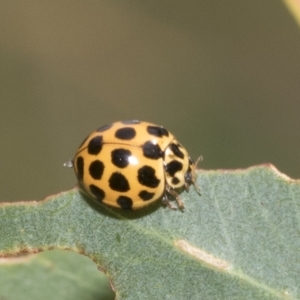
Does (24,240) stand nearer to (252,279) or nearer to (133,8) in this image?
(252,279)

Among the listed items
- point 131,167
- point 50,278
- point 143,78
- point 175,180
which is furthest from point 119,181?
point 143,78

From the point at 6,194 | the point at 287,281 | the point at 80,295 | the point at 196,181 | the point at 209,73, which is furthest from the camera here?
the point at 209,73

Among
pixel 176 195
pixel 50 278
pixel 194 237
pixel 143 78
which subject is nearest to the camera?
pixel 194 237

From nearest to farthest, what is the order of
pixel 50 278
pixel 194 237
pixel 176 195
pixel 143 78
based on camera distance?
pixel 194 237
pixel 176 195
pixel 50 278
pixel 143 78

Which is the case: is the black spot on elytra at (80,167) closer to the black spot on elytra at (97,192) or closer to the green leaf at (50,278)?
the black spot on elytra at (97,192)

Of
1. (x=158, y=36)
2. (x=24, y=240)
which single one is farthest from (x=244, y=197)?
(x=158, y=36)

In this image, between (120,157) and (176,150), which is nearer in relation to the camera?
(120,157)

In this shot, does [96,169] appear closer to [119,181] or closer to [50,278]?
[119,181]

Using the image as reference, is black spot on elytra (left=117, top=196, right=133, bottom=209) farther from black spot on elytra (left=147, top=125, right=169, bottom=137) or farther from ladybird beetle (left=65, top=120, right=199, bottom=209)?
black spot on elytra (left=147, top=125, right=169, bottom=137)
